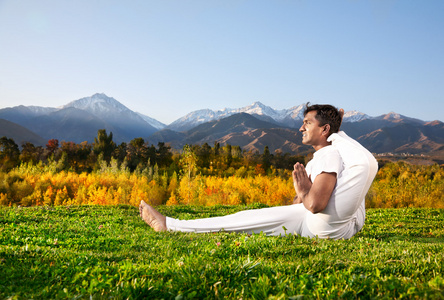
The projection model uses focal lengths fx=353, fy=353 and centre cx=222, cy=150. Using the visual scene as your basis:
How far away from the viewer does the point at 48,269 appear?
3174mm

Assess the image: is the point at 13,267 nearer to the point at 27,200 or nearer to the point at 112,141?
the point at 27,200

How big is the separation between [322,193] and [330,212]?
45 cm

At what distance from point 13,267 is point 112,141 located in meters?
27.8

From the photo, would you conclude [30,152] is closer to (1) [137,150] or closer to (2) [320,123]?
(1) [137,150]

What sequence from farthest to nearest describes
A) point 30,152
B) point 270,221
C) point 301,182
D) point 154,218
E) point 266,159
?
point 266,159 < point 30,152 < point 154,218 < point 270,221 < point 301,182

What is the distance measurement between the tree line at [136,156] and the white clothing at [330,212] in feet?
62.0

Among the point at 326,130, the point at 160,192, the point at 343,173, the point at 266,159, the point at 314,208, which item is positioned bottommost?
the point at 160,192

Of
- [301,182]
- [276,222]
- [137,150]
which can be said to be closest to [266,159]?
[137,150]

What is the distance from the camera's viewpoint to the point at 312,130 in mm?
4980

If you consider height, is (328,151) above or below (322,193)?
above

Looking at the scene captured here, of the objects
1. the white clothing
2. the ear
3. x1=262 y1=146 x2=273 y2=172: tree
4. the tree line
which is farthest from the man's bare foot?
x1=262 y1=146 x2=273 y2=172: tree

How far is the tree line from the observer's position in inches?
1006

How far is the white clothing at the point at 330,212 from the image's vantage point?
4.58m

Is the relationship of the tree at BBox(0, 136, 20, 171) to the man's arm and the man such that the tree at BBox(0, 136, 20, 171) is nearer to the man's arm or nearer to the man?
the man
